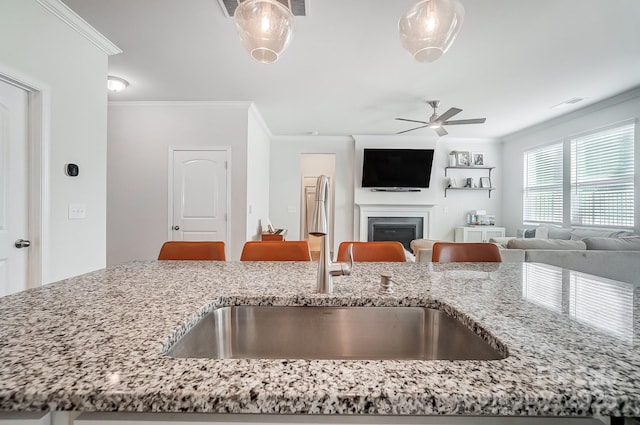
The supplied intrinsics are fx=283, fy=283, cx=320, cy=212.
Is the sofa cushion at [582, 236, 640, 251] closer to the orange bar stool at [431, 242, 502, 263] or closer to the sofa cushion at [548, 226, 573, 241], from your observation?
the sofa cushion at [548, 226, 573, 241]

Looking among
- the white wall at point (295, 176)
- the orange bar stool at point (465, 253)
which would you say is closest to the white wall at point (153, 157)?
the white wall at point (295, 176)

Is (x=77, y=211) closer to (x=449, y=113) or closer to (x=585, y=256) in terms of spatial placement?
(x=449, y=113)

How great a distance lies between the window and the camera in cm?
368

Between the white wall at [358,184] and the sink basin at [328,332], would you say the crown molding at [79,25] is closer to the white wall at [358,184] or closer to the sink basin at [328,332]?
the sink basin at [328,332]

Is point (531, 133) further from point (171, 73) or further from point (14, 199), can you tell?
point (14, 199)

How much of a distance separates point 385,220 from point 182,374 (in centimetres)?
560

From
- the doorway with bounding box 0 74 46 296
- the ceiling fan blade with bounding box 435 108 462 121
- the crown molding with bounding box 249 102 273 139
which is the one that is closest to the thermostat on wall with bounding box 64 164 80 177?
the doorway with bounding box 0 74 46 296

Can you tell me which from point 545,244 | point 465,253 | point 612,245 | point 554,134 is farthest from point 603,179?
point 465,253

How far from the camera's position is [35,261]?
195 cm

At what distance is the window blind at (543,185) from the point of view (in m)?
4.70

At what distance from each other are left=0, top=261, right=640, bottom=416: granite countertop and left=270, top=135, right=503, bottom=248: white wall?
16.5 ft

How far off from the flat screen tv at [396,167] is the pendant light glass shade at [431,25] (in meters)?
4.36

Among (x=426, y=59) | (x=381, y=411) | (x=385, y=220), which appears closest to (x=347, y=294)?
(x=381, y=411)

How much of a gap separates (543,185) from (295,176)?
4574 millimetres
